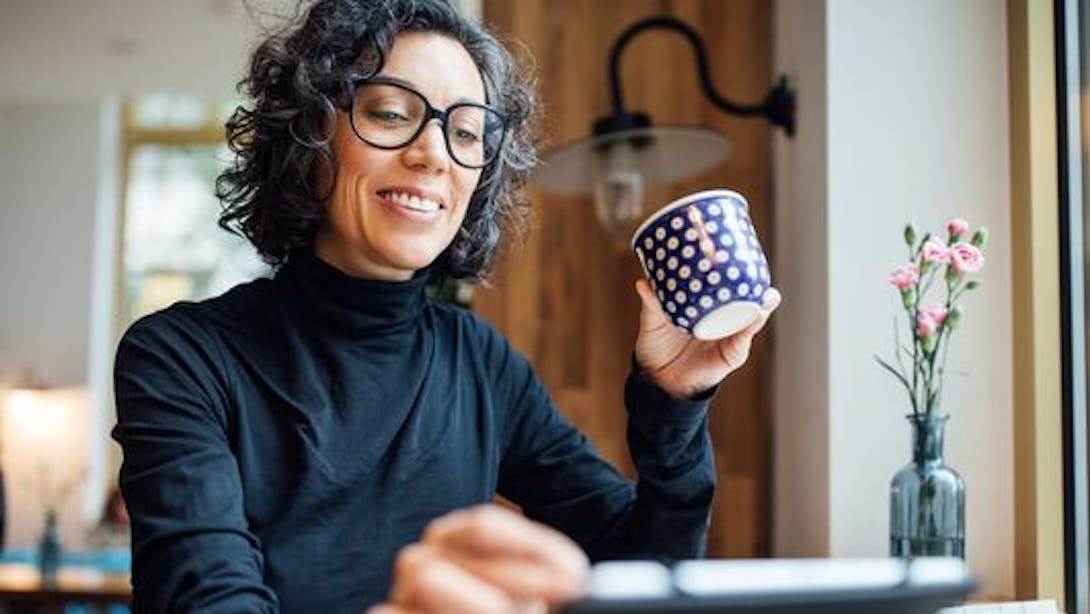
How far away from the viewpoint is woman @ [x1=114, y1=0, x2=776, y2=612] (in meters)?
0.96

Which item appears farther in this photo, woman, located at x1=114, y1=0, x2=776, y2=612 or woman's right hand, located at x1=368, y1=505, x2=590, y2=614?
woman, located at x1=114, y1=0, x2=776, y2=612

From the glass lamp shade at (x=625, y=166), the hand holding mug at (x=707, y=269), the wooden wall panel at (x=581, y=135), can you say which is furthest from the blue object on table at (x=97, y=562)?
the hand holding mug at (x=707, y=269)

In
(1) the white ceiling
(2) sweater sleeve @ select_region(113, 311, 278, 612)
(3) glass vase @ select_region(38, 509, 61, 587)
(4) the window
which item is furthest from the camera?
(4) the window

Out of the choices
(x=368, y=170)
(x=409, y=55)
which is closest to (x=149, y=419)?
(x=368, y=170)

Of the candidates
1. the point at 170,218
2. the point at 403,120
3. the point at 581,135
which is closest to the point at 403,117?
the point at 403,120

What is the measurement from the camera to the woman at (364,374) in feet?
3.16

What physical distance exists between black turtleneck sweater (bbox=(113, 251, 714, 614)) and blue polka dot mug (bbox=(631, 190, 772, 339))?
0.12 meters

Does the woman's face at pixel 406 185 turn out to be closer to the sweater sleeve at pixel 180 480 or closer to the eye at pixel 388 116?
the eye at pixel 388 116

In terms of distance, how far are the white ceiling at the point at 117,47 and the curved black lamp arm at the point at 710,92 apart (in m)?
2.83

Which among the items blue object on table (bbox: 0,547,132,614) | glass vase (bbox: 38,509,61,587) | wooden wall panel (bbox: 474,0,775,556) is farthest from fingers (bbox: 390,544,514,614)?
glass vase (bbox: 38,509,61,587)

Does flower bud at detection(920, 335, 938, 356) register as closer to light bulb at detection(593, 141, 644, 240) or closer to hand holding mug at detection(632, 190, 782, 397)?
hand holding mug at detection(632, 190, 782, 397)

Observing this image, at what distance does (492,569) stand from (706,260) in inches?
18.2

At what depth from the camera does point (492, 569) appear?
1.68ft

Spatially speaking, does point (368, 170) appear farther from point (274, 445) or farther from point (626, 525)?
point (626, 525)
